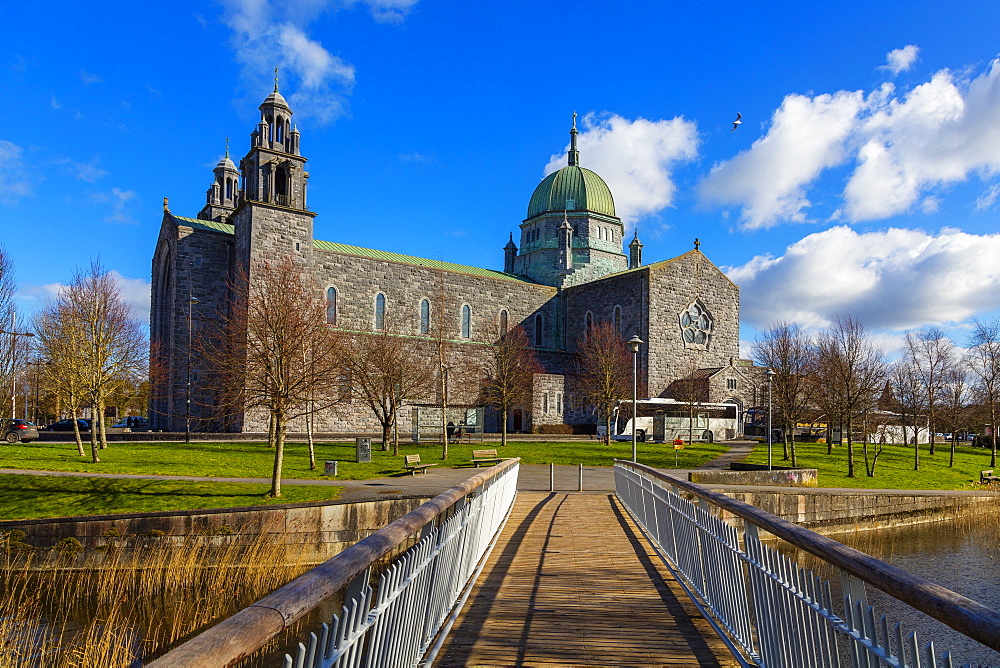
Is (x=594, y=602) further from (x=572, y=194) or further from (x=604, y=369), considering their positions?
(x=572, y=194)

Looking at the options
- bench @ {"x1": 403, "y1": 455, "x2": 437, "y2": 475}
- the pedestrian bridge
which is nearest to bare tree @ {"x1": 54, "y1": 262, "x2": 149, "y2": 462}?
bench @ {"x1": 403, "y1": 455, "x2": 437, "y2": 475}

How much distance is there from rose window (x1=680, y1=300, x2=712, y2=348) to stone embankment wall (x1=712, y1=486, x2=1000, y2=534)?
2897 centimetres

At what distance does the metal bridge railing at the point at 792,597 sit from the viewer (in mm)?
2238

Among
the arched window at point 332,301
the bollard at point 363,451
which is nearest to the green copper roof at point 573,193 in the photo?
the arched window at point 332,301

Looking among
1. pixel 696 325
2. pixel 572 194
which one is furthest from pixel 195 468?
pixel 572 194

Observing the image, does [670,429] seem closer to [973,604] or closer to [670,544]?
[670,544]

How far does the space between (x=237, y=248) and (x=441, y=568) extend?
40968mm

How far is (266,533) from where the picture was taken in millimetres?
14461

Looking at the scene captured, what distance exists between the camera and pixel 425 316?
51.6 m

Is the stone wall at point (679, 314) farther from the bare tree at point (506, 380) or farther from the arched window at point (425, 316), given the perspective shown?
the arched window at point (425, 316)

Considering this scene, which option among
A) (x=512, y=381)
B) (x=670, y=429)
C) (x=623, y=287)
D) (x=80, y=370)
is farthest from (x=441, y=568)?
(x=623, y=287)

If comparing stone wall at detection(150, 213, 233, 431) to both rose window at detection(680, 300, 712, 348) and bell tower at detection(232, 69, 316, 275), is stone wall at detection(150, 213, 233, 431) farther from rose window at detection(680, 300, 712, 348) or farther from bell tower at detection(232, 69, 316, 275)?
rose window at detection(680, 300, 712, 348)

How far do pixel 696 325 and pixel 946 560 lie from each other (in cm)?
3614

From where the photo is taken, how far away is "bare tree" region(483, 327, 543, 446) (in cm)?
3741
